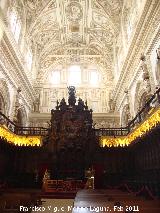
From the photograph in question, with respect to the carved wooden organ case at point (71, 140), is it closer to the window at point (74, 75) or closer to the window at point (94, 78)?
the window at point (74, 75)

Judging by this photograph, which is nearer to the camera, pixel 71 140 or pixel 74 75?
pixel 71 140

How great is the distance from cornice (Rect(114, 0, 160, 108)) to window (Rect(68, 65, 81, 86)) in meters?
6.34

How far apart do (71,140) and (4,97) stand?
5.70m

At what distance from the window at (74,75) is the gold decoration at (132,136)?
9.74 m

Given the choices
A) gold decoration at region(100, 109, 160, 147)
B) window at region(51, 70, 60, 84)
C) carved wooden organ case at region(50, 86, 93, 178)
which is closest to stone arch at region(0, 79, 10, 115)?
carved wooden organ case at region(50, 86, 93, 178)

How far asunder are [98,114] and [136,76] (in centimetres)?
727

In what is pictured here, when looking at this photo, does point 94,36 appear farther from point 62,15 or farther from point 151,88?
point 151,88

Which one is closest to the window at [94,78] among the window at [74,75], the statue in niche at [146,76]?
the window at [74,75]

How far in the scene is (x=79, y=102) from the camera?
1792 centimetres

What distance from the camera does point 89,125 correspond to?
16.6 m

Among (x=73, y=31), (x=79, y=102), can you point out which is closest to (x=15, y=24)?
(x=73, y=31)

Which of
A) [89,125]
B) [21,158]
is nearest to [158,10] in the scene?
[89,125]

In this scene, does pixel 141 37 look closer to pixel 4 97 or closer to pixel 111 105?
pixel 111 105

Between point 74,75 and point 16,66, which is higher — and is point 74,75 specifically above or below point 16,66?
above
